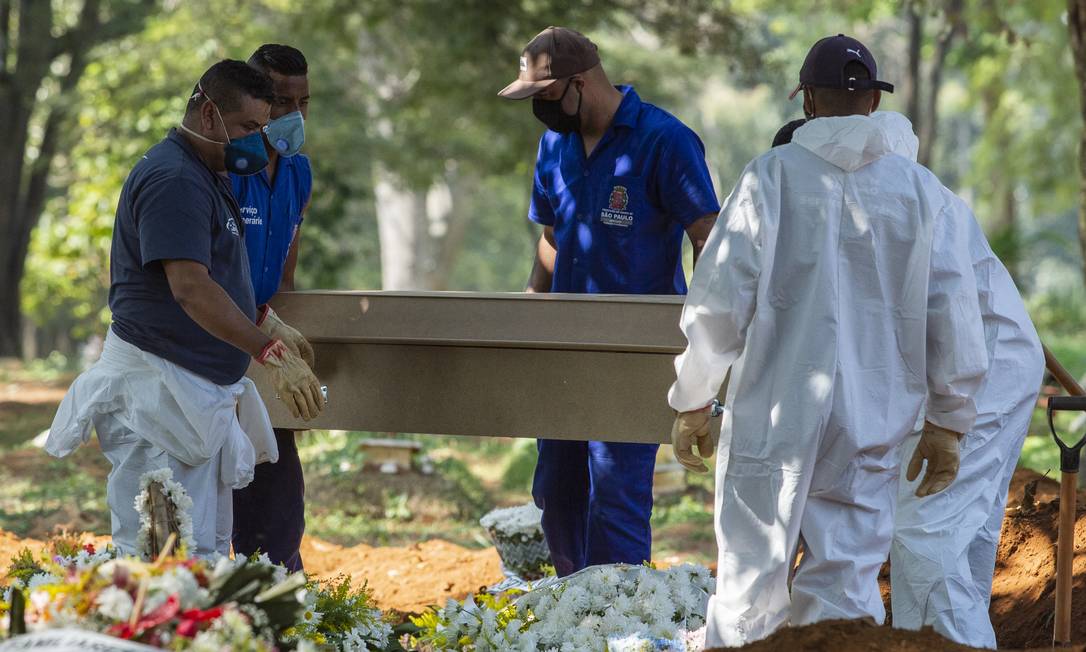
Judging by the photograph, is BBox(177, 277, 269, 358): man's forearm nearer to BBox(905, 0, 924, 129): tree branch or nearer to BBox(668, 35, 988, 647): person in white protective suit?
BBox(668, 35, 988, 647): person in white protective suit

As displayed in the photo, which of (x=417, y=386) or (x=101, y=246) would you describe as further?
(x=101, y=246)

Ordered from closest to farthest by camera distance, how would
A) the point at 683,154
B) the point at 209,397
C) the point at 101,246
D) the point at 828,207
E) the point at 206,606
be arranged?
the point at 206,606 < the point at 828,207 < the point at 209,397 < the point at 683,154 < the point at 101,246

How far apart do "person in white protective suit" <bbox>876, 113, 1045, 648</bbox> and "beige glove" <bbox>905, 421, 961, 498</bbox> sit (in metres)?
0.28

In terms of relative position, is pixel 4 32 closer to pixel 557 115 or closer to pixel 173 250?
pixel 557 115

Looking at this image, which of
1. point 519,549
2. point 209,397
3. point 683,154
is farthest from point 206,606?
point 519,549

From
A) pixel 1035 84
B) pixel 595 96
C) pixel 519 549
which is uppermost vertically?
pixel 1035 84

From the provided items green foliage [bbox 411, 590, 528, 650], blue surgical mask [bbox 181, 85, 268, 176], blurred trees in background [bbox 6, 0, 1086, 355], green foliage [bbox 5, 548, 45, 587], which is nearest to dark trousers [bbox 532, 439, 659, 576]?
green foliage [bbox 411, 590, 528, 650]

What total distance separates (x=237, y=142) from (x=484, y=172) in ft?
43.5

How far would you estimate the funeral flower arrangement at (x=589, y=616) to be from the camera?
370 centimetres

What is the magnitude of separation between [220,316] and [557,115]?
1.55 m

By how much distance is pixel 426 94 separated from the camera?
Result: 14727 mm

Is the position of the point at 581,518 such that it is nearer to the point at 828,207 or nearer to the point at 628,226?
the point at 628,226

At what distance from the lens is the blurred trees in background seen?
44.3 ft

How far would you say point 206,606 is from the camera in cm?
255
